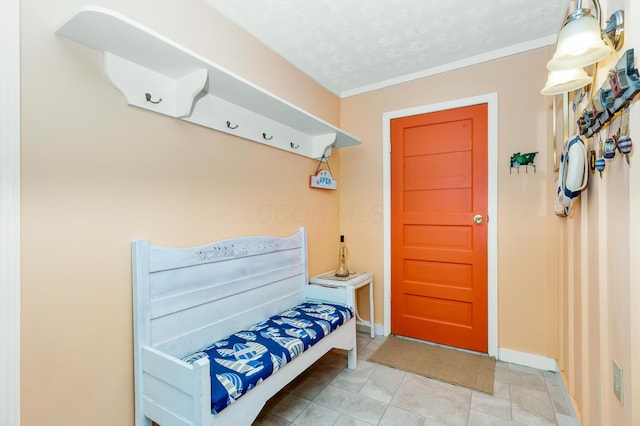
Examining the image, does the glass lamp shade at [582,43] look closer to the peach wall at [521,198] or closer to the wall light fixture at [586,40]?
the wall light fixture at [586,40]

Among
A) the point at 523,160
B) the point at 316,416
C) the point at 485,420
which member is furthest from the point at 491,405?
the point at 523,160

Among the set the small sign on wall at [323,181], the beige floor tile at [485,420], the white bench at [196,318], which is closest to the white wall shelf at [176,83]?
the small sign on wall at [323,181]

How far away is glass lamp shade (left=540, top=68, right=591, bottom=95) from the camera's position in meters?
1.30

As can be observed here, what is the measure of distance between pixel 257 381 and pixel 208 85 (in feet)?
4.83

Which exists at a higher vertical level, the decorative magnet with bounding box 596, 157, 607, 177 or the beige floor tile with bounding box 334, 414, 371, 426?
the decorative magnet with bounding box 596, 157, 607, 177

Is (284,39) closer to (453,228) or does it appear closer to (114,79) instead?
(114,79)

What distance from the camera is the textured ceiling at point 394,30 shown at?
6.12ft

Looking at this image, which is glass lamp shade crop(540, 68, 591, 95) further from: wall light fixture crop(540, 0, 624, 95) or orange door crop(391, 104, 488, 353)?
orange door crop(391, 104, 488, 353)

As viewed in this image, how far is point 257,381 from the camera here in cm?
134

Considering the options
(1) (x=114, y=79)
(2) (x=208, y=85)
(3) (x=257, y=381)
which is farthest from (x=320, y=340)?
(1) (x=114, y=79)

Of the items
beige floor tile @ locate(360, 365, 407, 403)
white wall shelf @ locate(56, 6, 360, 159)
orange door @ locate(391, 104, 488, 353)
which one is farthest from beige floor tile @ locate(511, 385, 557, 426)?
white wall shelf @ locate(56, 6, 360, 159)

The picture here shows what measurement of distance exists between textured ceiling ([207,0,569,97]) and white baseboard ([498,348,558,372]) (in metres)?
2.31

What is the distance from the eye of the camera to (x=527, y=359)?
2.31 m

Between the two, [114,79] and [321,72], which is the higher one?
[321,72]
